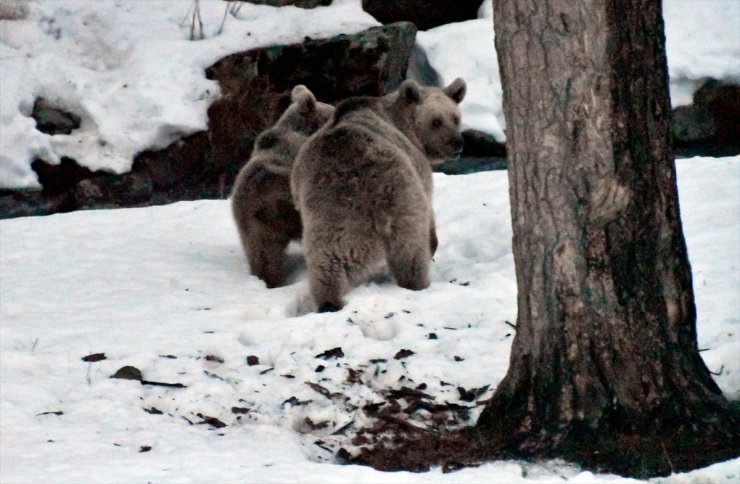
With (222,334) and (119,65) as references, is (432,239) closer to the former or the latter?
(222,334)

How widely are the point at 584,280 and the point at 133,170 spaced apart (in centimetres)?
884

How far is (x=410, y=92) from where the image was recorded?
8.87 metres

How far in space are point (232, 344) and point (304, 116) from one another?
10.4 ft

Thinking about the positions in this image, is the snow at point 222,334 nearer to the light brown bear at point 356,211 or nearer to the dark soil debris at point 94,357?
the dark soil debris at point 94,357

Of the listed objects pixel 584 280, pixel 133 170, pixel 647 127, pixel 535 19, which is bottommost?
pixel 133 170

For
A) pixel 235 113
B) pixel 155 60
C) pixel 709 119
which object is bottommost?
pixel 709 119

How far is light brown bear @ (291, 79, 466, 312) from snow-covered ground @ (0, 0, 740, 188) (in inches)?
221

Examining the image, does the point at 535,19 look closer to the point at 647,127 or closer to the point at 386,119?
the point at 647,127

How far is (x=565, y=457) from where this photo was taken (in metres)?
4.73

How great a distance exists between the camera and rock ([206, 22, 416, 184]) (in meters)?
13.4

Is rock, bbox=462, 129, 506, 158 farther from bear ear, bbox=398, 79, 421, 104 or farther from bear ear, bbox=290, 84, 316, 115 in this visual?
bear ear, bbox=290, 84, 316, 115

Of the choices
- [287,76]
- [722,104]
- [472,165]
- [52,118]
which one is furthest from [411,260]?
[722,104]

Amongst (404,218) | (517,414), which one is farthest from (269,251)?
(517,414)

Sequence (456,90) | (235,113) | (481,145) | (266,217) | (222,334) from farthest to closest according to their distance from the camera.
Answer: (481,145) < (235,113) < (456,90) < (266,217) < (222,334)
